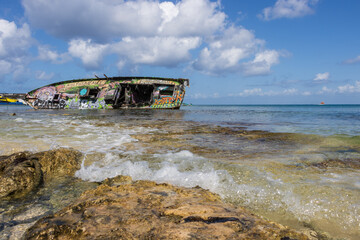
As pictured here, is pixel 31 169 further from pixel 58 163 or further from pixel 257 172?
pixel 257 172

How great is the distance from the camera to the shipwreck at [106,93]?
2592 centimetres

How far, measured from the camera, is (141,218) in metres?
1.53

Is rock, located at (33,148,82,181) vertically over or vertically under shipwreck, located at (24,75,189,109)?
under

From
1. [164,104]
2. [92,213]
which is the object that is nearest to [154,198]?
[92,213]

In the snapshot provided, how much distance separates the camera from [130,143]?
5.18 meters

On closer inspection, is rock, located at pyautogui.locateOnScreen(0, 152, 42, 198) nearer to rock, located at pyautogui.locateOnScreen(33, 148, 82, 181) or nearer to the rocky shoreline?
the rocky shoreline

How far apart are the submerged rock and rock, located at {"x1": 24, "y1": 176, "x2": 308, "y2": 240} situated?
3.71 feet

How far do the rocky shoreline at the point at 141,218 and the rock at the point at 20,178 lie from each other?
0.04 ft

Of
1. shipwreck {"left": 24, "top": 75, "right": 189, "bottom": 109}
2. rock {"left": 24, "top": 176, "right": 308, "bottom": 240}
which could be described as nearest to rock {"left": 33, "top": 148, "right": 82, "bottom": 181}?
rock {"left": 24, "top": 176, "right": 308, "bottom": 240}

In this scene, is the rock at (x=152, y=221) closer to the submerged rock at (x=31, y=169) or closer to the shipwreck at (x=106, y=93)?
the submerged rock at (x=31, y=169)

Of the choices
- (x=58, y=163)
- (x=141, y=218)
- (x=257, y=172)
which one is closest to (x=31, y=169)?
(x=58, y=163)

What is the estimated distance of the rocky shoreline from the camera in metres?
1.33

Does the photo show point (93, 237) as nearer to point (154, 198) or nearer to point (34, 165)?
point (154, 198)

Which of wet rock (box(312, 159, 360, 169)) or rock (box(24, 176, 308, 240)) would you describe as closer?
rock (box(24, 176, 308, 240))
